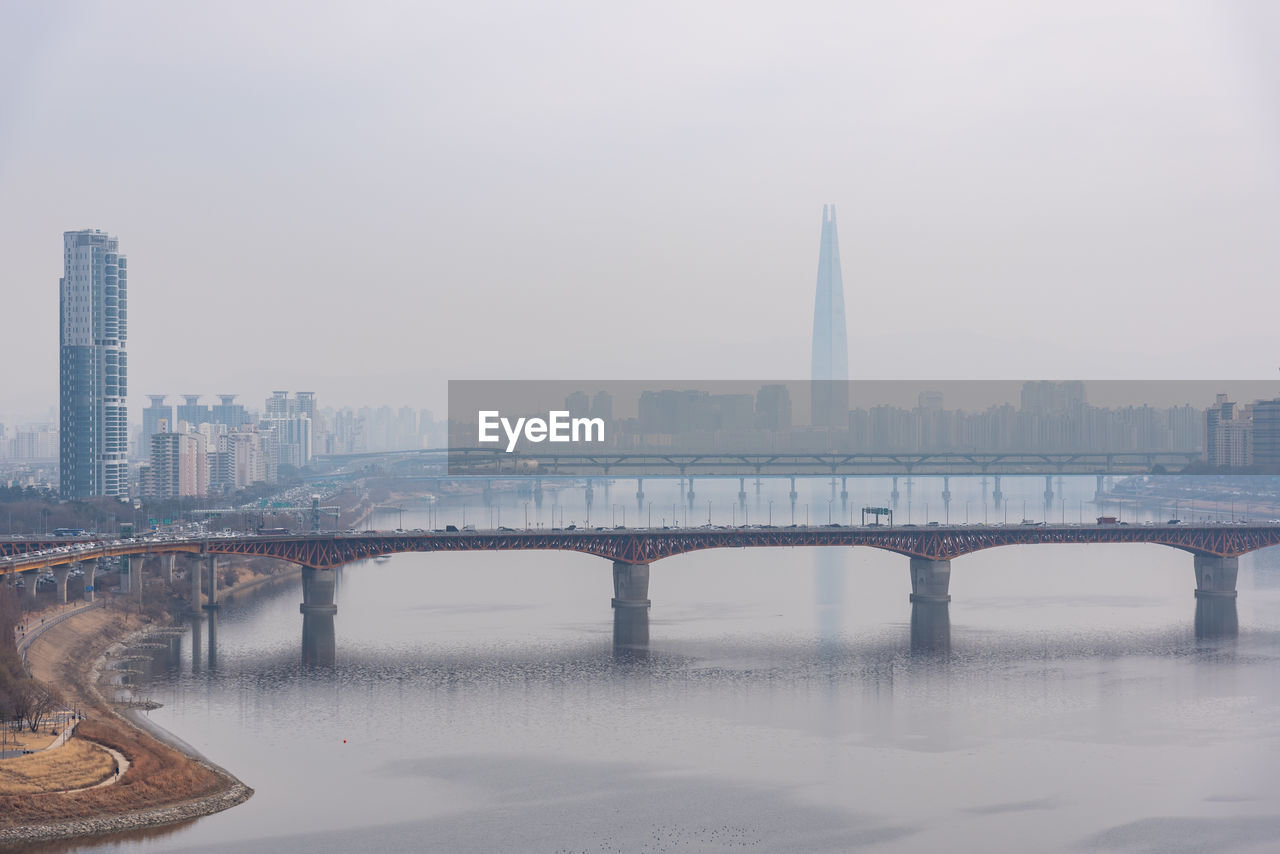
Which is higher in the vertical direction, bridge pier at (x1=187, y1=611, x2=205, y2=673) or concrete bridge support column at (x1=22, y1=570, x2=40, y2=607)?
concrete bridge support column at (x1=22, y1=570, x2=40, y2=607)

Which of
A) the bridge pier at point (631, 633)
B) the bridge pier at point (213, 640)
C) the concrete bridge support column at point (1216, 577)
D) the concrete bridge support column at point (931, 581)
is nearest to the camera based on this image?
the bridge pier at point (213, 640)

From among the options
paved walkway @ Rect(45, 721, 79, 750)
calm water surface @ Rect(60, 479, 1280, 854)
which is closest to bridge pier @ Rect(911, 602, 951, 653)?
calm water surface @ Rect(60, 479, 1280, 854)

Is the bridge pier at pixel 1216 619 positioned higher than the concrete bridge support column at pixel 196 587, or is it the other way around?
the concrete bridge support column at pixel 196 587

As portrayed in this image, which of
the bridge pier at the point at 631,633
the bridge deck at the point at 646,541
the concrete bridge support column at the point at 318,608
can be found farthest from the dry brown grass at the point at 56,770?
the bridge deck at the point at 646,541

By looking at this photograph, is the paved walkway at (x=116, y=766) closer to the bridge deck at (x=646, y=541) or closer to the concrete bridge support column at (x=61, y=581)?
the concrete bridge support column at (x=61, y=581)

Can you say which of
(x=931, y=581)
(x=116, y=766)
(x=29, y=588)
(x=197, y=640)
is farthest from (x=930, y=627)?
(x=116, y=766)

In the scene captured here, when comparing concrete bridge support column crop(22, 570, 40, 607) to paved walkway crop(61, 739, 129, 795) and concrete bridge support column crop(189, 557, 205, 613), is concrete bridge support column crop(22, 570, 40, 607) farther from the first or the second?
paved walkway crop(61, 739, 129, 795)
